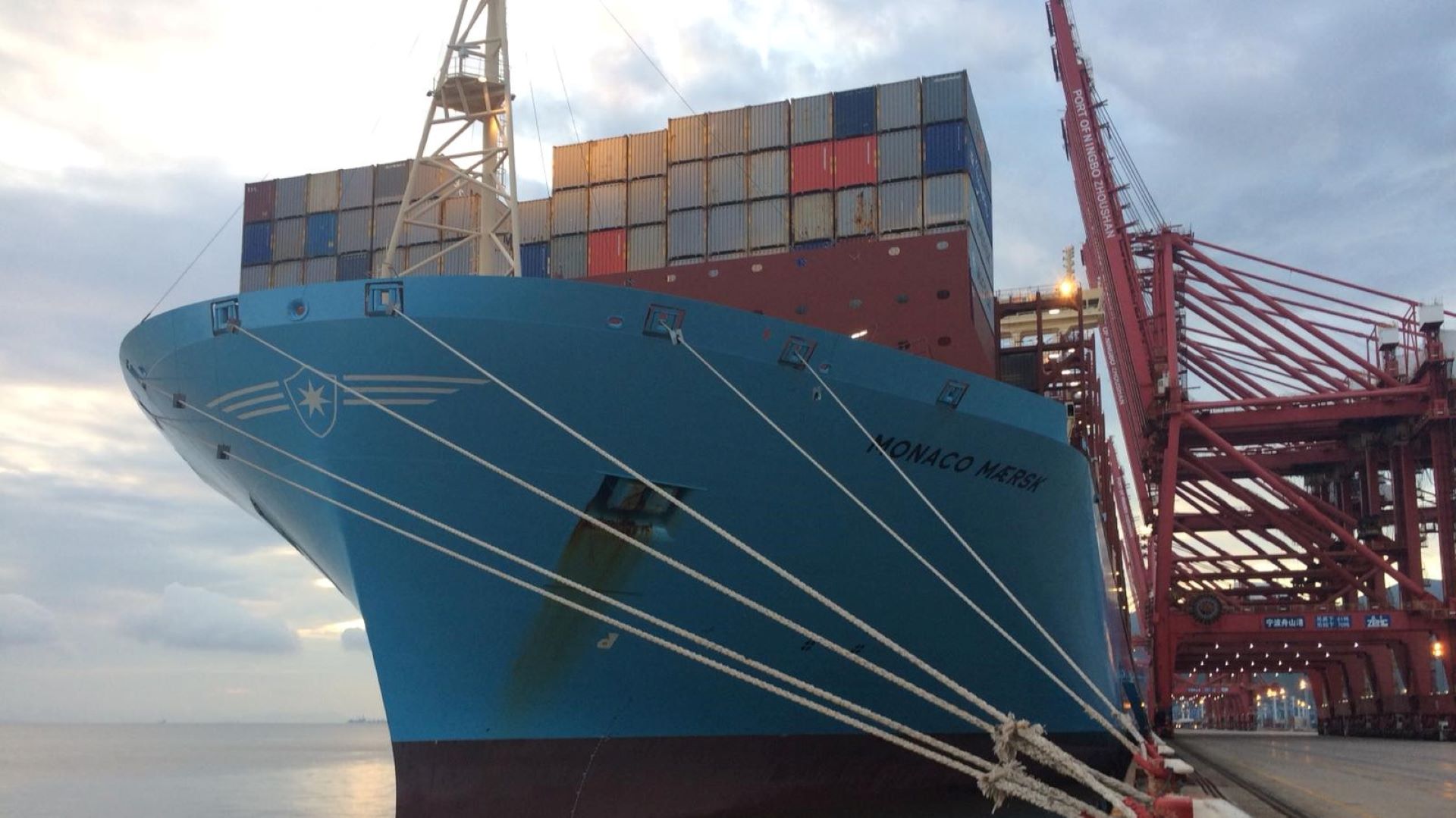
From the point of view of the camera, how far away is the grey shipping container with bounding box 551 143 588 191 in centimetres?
2070

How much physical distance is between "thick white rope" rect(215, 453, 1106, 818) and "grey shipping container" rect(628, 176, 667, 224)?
783cm

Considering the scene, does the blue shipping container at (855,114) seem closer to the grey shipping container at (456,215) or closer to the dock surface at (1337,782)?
the grey shipping container at (456,215)

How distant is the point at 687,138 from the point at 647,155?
73 cm

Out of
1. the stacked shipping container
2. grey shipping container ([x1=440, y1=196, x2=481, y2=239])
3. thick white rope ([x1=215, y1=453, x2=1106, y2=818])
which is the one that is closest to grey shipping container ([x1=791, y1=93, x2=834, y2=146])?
the stacked shipping container

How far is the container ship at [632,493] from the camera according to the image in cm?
1220

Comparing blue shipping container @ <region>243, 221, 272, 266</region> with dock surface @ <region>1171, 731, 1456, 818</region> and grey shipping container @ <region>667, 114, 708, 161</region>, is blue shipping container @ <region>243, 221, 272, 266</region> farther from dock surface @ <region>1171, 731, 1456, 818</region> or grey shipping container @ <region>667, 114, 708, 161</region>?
dock surface @ <region>1171, 731, 1456, 818</region>

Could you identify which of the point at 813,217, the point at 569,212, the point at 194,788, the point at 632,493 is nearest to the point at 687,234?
the point at 813,217

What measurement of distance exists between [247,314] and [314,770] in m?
46.9

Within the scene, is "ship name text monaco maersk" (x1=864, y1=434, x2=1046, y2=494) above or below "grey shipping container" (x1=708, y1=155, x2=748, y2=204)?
below

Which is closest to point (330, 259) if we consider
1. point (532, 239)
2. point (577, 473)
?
point (532, 239)

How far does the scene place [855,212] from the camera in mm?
18938

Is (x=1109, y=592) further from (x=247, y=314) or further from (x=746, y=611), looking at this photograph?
(x=247, y=314)

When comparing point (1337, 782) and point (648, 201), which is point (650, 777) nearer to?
point (1337, 782)

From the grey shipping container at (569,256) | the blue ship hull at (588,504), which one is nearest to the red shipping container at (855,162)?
the grey shipping container at (569,256)
